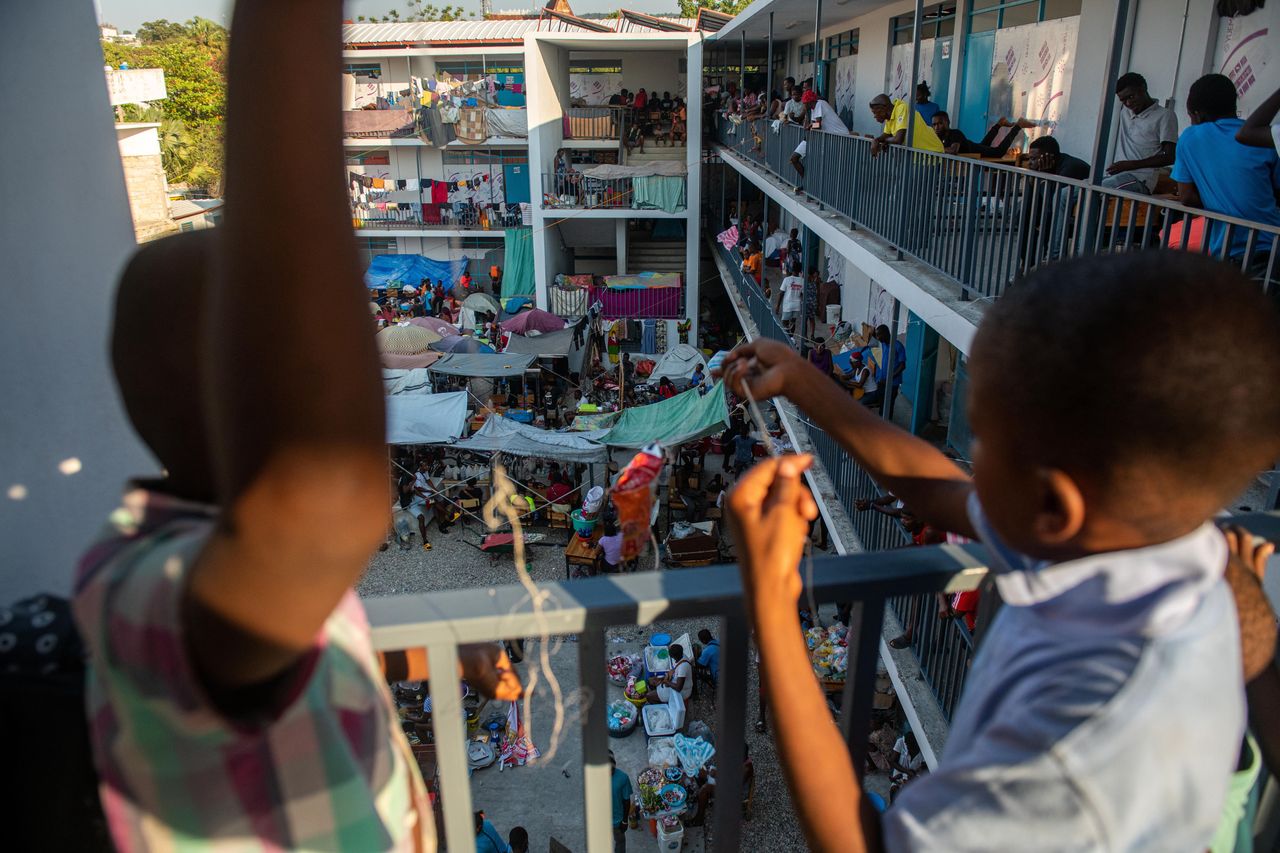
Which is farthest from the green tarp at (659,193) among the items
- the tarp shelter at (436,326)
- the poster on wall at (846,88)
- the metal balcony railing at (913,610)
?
the metal balcony railing at (913,610)

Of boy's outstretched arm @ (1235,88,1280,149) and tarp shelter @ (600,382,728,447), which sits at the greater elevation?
boy's outstretched arm @ (1235,88,1280,149)

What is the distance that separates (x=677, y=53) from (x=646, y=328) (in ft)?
32.2

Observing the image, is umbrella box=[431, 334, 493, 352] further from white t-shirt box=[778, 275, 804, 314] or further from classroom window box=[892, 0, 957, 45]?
classroom window box=[892, 0, 957, 45]

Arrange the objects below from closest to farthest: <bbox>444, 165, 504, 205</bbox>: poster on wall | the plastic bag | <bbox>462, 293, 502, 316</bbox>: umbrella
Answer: the plastic bag, <bbox>462, 293, 502, 316</bbox>: umbrella, <bbox>444, 165, 504, 205</bbox>: poster on wall

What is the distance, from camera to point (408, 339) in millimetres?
18766

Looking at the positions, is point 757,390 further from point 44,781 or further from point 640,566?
point 640,566

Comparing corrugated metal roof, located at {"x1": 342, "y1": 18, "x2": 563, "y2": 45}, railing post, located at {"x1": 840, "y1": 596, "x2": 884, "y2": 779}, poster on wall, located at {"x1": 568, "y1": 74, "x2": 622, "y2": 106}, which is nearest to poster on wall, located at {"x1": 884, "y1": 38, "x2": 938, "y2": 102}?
railing post, located at {"x1": 840, "y1": 596, "x2": 884, "y2": 779}

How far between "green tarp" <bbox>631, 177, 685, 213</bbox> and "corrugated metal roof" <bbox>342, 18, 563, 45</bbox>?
328 inches

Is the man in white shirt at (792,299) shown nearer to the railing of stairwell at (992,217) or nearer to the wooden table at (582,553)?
the railing of stairwell at (992,217)

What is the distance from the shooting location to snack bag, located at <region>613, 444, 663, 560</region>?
1.97 metres

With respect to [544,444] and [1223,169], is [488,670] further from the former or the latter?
[544,444]

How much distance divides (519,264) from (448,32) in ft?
33.4

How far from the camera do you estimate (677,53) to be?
26531mm

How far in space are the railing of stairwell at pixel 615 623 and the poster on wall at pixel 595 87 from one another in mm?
28619
